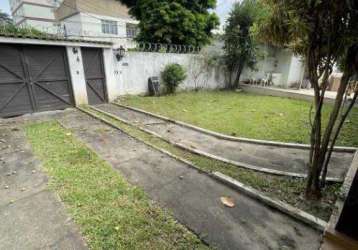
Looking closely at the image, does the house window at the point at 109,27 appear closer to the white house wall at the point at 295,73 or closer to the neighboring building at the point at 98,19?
the neighboring building at the point at 98,19

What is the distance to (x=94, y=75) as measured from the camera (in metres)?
8.12

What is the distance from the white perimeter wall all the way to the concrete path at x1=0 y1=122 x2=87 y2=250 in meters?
6.06

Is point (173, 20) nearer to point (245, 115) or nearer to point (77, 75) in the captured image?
point (77, 75)

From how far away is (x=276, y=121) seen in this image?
645 centimetres

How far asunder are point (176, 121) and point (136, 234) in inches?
170

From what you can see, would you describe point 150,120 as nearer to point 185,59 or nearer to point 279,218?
point 279,218

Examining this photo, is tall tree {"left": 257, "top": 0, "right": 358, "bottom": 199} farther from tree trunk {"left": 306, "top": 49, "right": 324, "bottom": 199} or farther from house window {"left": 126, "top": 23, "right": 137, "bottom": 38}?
house window {"left": 126, "top": 23, "right": 137, "bottom": 38}

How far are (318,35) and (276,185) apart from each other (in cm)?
→ 216

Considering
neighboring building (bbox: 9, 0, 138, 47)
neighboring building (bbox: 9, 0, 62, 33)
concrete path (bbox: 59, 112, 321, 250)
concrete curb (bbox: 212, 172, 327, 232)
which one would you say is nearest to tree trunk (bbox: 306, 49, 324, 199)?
concrete curb (bbox: 212, 172, 327, 232)

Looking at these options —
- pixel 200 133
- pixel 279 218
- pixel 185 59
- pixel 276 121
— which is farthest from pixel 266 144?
Answer: pixel 185 59

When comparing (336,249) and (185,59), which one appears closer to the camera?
(336,249)

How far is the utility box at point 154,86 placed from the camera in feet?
32.5

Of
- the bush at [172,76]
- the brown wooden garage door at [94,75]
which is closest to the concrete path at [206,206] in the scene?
the brown wooden garage door at [94,75]

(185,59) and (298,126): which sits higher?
(185,59)
